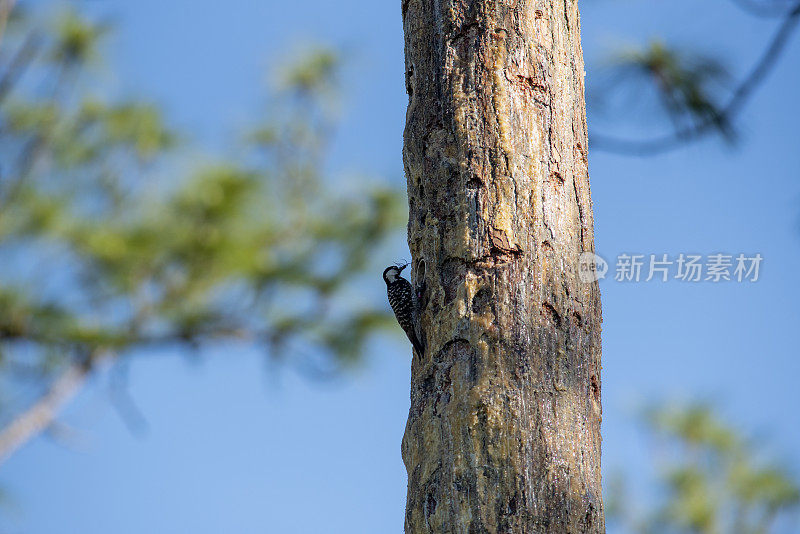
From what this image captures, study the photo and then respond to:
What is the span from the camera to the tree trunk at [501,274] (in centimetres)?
203

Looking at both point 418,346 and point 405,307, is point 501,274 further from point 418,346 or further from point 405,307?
point 405,307

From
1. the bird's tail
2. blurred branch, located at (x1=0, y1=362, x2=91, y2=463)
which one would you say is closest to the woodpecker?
the bird's tail

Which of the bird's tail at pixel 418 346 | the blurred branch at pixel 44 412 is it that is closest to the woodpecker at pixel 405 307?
the bird's tail at pixel 418 346

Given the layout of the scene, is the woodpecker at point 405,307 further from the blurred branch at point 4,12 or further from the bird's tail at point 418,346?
the blurred branch at point 4,12

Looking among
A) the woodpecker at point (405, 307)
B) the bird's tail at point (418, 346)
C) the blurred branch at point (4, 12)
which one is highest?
the blurred branch at point (4, 12)

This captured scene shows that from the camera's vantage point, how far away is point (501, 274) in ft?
7.25

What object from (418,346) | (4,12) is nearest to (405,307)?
(418,346)

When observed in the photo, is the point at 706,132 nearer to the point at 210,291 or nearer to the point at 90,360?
the point at 210,291

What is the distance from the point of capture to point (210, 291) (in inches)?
235

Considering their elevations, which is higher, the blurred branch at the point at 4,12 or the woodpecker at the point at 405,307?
the blurred branch at the point at 4,12

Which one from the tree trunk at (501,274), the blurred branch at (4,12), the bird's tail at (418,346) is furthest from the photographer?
the blurred branch at (4,12)

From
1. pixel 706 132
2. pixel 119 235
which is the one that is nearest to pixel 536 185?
pixel 706 132

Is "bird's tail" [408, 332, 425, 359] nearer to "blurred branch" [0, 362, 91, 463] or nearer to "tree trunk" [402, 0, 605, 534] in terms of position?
"tree trunk" [402, 0, 605, 534]

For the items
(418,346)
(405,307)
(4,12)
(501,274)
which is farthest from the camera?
(4,12)
